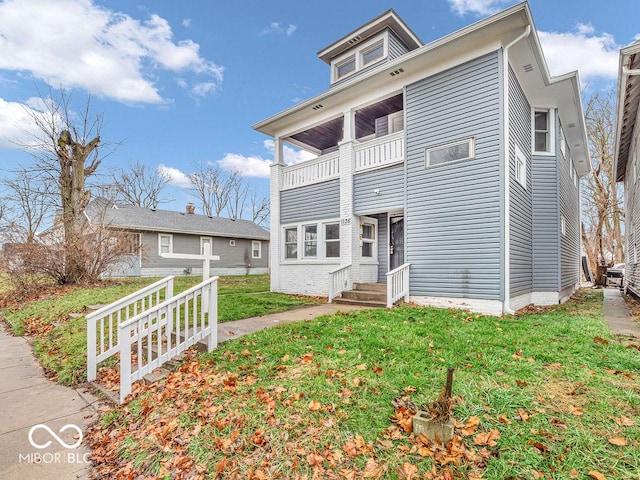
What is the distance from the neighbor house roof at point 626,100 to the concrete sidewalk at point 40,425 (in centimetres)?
1091

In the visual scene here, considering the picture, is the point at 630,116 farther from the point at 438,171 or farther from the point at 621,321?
the point at 621,321

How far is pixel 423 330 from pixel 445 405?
2.87 m

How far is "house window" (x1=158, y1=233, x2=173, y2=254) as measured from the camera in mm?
20184

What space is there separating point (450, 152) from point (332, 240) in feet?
14.4

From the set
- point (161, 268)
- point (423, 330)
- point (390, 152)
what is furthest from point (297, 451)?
point (161, 268)

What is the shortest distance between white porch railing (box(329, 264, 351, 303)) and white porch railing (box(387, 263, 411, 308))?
1.88m

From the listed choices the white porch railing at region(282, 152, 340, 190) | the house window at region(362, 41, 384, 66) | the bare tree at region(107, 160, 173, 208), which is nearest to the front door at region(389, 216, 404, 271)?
the white porch railing at region(282, 152, 340, 190)

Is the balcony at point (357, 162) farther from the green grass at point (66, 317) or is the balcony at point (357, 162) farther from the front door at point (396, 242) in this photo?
the green grass at point (66, 317)

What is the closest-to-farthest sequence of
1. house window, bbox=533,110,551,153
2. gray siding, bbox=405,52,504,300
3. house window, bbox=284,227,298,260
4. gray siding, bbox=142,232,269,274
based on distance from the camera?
1. gray siding, bbox=405,52,504,300
2. house window, bbox=533,110,551,153
3. house window, bbox=284,227,298,260
4. gray siding, bbox=142,232,269,274

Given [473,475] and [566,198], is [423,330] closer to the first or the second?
[473,475]

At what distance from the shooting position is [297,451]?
2473mm

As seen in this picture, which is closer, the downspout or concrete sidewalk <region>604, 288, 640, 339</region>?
concrete sidewalk <region>604, 288, 640, 339</region>
